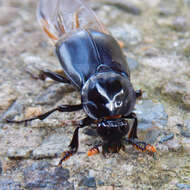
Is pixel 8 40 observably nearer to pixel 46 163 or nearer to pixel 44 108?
pixel 44 108

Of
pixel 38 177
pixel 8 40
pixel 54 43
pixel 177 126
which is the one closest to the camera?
pixel 38 177

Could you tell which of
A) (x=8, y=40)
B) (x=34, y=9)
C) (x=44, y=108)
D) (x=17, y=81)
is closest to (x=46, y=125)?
(x=44, y=108)

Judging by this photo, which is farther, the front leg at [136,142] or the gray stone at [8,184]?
the front leg at [136,142]

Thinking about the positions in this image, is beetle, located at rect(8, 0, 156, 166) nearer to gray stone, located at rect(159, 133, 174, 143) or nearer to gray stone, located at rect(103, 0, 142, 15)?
gray stone, located at rect(159, 133, 174, 143)

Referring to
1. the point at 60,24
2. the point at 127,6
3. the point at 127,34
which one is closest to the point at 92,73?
the point at 60,24

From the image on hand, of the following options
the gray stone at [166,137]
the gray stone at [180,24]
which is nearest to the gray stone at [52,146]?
the gray stone at [166,137]

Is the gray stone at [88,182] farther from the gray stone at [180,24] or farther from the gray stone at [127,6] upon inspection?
the gray stone at [127,6]

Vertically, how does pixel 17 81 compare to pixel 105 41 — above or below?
below
